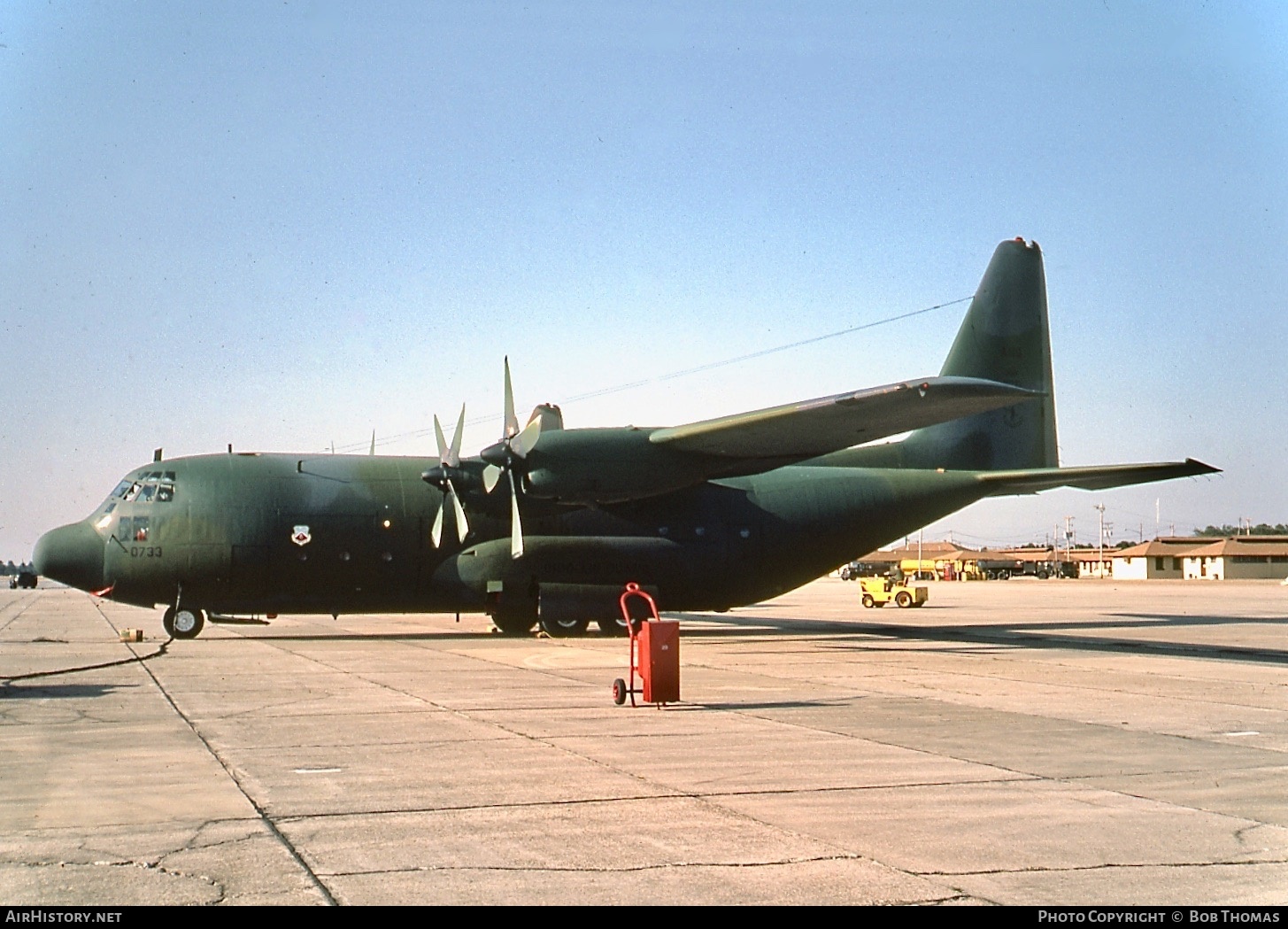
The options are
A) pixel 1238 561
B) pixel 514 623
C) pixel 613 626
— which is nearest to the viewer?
pixel 514 623

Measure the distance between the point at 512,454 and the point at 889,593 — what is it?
90.4ft

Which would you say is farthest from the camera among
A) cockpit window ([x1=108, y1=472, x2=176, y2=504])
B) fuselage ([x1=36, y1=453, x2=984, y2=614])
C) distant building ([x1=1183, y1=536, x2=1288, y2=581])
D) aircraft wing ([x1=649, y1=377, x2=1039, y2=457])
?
distant building ([x1=1183, y1=536, x2=1288, y2=581])

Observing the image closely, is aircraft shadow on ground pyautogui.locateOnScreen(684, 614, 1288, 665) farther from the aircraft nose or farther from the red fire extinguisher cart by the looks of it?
the aircraft nose

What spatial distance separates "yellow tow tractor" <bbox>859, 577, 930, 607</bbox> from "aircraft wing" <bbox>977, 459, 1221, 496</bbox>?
61.6 feet

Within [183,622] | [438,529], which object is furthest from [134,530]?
[438,529]

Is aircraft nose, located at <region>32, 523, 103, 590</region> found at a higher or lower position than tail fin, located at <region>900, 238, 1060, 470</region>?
lower

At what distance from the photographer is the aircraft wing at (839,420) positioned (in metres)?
20.7

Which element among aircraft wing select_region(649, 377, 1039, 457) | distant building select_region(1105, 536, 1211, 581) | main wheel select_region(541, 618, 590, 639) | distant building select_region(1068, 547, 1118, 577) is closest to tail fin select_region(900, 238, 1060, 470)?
aircraft wing select_region(649, 377, 1039, 457)

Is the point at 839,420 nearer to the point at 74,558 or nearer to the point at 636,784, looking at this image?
the point at 636,784

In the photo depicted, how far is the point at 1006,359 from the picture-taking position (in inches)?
1240

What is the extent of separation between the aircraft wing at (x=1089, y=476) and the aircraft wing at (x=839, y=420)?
5.34 metres

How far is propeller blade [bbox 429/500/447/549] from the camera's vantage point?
86.8 ft

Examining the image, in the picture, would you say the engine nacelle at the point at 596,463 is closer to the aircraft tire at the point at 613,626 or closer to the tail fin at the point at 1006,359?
the aircraft tire at the point at 613,626
